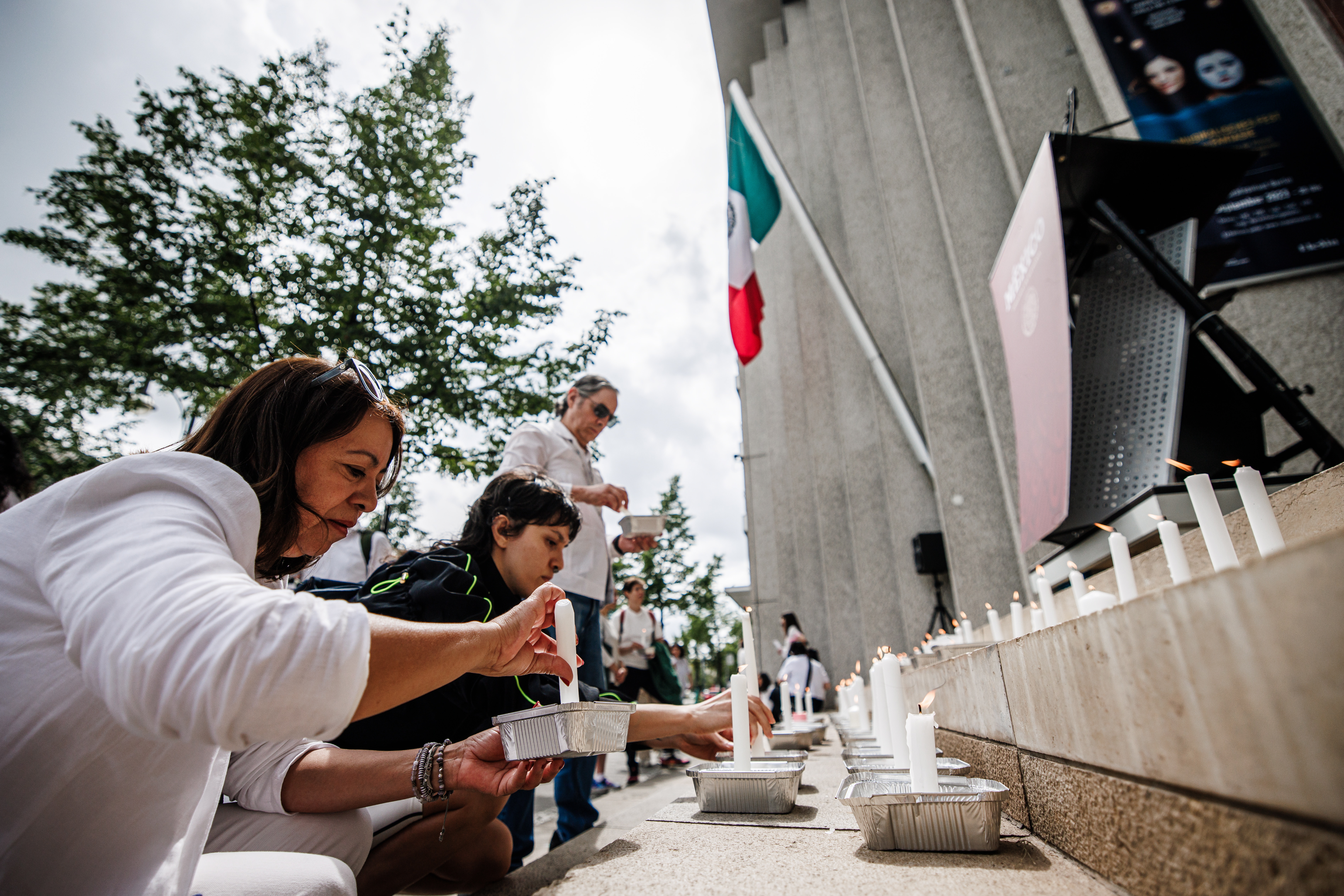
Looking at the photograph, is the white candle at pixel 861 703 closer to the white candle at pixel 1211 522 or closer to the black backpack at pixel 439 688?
the black backpack at pixel 439 688

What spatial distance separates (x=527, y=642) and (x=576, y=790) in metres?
2.06

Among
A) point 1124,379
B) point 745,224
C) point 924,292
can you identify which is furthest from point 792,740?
point 745,224

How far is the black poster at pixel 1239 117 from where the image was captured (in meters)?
5.05

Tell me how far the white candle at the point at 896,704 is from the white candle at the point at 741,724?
0.40 m

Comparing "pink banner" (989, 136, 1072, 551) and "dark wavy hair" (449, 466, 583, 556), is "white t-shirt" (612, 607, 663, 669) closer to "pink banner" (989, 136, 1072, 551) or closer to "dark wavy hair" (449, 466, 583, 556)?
"pink banner" (989, 136, 1072, 551)

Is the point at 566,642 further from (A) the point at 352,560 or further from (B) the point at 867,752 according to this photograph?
(A) the point at 352,560

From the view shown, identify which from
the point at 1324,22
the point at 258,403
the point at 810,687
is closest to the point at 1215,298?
the point at 1324,22

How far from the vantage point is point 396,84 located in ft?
27.8

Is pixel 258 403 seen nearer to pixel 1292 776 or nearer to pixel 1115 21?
pixel 1292 776

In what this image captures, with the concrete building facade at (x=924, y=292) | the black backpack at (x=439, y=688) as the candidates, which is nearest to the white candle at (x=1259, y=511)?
the black backpack at (x=439, y=688)

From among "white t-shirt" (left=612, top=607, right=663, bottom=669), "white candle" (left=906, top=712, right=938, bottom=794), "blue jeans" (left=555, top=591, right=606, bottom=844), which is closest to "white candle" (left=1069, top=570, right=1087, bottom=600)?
"white candle" (left=906, top=712, right=938, bottom=794)

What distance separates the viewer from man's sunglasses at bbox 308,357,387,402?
1.37 m

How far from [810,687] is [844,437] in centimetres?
437

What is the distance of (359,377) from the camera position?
4.76 feet
